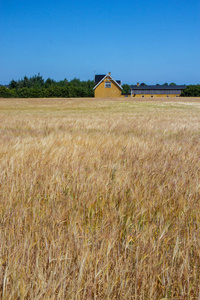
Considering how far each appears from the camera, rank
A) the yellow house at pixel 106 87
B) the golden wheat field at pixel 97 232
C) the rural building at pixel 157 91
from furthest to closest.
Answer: the rural building at pixel 157 91, the yellow house at pixel 106 87, the golden wheat field at pixel 97 232

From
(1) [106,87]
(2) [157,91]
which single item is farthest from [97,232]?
(2) [157,91]

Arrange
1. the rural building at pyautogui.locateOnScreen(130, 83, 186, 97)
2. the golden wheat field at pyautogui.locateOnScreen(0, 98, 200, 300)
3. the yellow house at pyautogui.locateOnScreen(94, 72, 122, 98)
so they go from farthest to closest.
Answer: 1. the rural building at pyautogui.locateOnScreen(130, 83, 186, 97)
2. the yellow house at pyautogui.locateOnScreen(94, 72, 122, 98)
3. the golden wheat field at pyautogui.locateOnScreen(0, 98, 200, 300)

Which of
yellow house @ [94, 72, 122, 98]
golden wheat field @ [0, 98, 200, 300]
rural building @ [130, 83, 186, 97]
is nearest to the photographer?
golden wheat field @ [0, 98, 200, 300]

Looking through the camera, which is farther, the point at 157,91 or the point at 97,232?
the point at 157,91

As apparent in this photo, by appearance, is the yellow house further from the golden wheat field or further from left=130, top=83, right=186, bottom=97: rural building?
the golden wheat field

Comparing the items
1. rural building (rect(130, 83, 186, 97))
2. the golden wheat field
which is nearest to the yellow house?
rural building (rect(130, 83, 186, 97))

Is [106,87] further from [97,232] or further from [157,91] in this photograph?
[97,232]

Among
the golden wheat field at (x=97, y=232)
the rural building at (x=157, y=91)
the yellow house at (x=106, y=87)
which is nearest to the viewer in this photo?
the golden wheat field at (x=97, y=232)

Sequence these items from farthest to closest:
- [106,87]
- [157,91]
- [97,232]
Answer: [157,91], [106,87], [97,232]

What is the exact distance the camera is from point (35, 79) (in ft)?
348

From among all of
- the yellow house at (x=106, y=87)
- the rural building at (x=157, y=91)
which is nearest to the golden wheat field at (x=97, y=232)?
the yellow house at (x=106, y=87)

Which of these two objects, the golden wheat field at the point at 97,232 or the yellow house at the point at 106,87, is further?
the yellow house at the point at 106,87

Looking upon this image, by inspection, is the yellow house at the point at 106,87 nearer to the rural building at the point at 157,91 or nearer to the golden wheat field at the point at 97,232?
the rural building at the point at 157,91

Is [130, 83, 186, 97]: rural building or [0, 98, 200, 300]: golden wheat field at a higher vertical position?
[130, 83, 186, 97]: rural building
